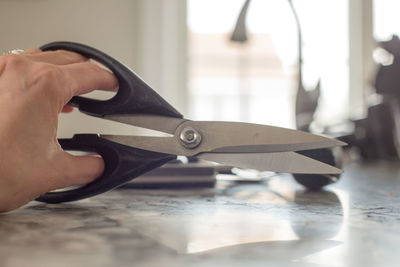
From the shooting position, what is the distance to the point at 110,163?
379mm

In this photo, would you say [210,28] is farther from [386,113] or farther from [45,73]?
[45,73]

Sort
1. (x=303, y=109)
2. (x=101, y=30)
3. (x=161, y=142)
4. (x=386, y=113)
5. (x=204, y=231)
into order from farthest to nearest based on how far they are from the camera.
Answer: (x=101, y=30)
(x=386, y=113)
(x=303, y=109)
(x=161, y=142)
(x=204, y=231)

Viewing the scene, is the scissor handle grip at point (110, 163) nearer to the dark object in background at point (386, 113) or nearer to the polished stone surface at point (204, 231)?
the polished stone surface at point (204, 231)

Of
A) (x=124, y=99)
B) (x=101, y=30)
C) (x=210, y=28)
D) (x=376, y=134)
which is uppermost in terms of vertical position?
(x=210, y=28)

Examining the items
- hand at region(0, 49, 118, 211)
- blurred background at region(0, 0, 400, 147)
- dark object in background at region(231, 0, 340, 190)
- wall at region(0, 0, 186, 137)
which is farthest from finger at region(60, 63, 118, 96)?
wall at region(0, 0, 186, 137)

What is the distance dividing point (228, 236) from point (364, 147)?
106cm

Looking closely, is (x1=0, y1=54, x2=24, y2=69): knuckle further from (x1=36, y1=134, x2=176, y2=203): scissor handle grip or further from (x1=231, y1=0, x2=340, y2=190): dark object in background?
(x1=231, y1=0, x2=340, y2=190): dark object in background

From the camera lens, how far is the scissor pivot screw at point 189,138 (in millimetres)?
382

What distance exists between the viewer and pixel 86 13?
1.34 metres

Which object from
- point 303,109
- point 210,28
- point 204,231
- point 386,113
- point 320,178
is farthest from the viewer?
point 210,28

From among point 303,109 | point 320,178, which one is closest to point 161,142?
point 320,178

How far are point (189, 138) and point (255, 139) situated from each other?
0.20ft

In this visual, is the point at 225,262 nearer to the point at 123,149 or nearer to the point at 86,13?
the point at 123,149

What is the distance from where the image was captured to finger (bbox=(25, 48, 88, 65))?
37cm
